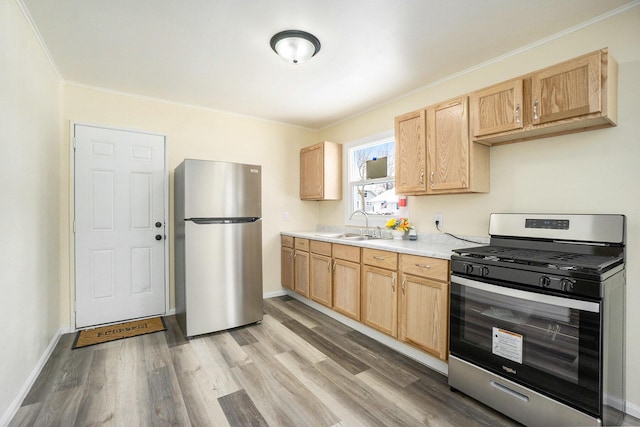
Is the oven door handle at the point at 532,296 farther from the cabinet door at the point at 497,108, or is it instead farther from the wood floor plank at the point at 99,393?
the wood floor plank at the point at 99,393

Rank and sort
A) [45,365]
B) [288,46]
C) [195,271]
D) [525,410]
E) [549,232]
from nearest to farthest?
[525,410] → [549,232] → [288,46] → [45,365] → [195,271]

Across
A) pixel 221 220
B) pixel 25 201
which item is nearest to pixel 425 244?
pixel 221 220

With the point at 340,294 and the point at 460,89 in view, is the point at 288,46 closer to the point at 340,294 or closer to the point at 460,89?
the point at 460,89

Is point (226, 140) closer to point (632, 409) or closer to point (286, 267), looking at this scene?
point (286, 267)

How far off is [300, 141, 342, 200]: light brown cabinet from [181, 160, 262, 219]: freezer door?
1.06 metres

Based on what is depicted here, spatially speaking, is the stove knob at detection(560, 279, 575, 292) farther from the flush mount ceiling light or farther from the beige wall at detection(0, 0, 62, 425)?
the beige wall at detection(0, 0, 62, 425)

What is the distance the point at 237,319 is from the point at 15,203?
1.99 m

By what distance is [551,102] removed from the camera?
1917 mm

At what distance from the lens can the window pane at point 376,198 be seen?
3.47 m

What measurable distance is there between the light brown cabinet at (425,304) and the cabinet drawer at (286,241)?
6.18 ft

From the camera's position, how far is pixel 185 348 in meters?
2.66

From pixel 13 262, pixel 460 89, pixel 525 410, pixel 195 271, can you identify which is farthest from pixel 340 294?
pixel 13 262

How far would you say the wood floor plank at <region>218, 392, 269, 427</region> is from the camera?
67.8 inches

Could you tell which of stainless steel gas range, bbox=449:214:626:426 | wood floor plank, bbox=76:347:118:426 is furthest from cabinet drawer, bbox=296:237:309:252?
wood floor plank, bbox=76:347:118:426
